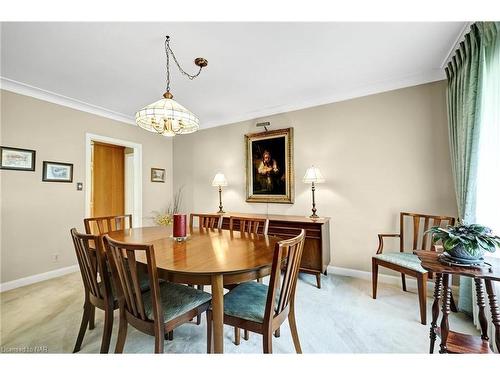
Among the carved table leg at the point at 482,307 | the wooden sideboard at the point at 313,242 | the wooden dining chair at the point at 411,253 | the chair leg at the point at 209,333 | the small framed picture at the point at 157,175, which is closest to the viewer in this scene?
the carved table leg at the point at 482,307

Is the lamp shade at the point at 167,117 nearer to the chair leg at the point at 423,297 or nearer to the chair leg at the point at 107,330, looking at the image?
the chair leg at the point at 107,330

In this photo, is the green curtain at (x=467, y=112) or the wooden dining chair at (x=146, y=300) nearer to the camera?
the wooden dining chair at (x=146, y=300)

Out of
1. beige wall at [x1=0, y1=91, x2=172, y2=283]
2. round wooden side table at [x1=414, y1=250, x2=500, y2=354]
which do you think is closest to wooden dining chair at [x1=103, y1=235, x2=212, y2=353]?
round wooden side table at [x1=414, y1=250, x2=500, y2=354]

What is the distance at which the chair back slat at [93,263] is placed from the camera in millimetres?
1422

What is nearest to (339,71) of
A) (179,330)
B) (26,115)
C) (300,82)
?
(300,82)

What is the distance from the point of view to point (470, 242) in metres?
1.28

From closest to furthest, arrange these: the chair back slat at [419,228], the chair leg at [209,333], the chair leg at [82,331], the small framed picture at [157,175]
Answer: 1. the chair leg at [209,333]
2. the chair leg at [82,331]
3. the chair back slat at [419,228]
4. the small framed picture at [157,175]

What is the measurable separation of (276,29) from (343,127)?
5.60ft

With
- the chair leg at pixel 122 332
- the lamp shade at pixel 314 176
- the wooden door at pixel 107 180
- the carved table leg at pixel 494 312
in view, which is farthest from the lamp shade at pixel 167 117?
the wooden door at pixel 107 180

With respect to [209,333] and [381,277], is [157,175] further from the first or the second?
[381,277]

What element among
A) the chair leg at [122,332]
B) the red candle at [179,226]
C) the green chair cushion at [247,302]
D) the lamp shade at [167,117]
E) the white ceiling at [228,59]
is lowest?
the chair leg at [122,332]

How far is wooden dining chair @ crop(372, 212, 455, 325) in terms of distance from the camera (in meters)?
1.96
